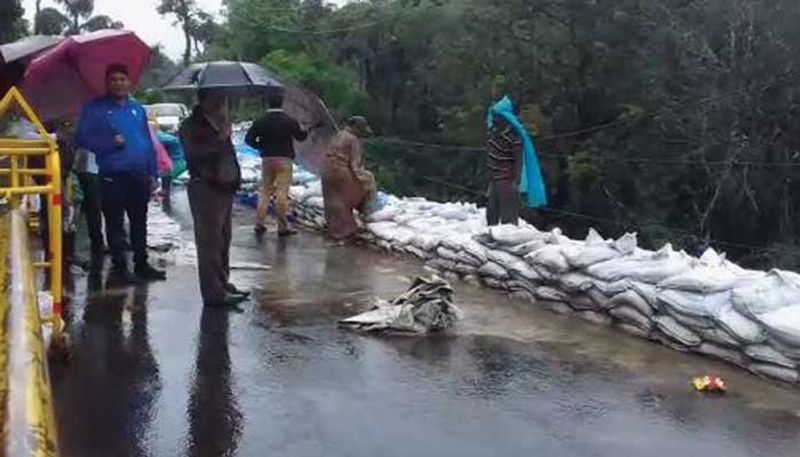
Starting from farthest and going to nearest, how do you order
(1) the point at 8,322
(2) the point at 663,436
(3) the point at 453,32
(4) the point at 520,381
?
(3) the point at 453,32 → (4) the point at 520,381 → (2) the point at 663,436 → (1) the point at 8,322

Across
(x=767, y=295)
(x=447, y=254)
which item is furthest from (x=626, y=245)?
(x=447, y=254)

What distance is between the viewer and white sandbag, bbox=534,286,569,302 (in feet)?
22.6

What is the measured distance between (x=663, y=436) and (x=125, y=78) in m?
4.32

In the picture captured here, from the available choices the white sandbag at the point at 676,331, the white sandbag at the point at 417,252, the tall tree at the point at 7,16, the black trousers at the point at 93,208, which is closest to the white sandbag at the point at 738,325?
the white sandbag at the point at 676,331

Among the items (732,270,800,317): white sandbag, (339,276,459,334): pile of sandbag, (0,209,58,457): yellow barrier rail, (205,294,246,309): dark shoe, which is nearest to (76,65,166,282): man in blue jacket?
(205,294,246,309): dark shoe

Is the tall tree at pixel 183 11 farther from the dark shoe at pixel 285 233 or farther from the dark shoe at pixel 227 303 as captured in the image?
the dark shoe at pixel 227 303

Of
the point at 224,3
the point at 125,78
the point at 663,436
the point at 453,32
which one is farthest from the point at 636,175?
the point at 224,3

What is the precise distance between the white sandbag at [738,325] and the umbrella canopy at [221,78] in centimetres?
347

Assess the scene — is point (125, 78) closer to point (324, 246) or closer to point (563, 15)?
point (324, 246)

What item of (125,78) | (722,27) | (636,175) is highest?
(722,27)

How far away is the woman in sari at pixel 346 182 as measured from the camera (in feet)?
34.1

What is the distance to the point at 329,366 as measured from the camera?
5379 millimetres

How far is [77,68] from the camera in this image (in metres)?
7.01

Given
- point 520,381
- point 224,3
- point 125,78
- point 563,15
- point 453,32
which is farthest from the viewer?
point 224,3
